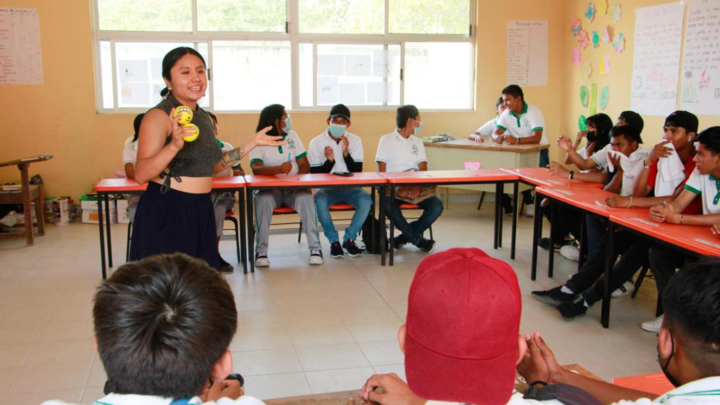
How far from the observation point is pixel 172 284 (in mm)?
1070

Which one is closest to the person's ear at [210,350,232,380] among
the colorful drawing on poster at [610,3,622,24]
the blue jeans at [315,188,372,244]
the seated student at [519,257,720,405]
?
the seated student at [519,257,720,405]

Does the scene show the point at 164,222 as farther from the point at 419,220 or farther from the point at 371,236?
the point at 419,220

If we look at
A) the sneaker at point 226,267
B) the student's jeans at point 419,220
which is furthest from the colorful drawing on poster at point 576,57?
the sneaker at point 226,267

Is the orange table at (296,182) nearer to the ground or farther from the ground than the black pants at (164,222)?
nearer to the ground

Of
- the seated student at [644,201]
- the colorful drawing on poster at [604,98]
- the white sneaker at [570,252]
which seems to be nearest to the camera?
the seated student at [644,201]

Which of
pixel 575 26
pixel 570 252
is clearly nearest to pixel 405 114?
pixel 570 252

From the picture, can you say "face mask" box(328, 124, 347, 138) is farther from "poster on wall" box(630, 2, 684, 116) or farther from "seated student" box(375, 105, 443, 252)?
"poster on wall" box(630, 2, 684, 116)

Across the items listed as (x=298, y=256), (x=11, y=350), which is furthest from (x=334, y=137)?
(x=11, y=350)

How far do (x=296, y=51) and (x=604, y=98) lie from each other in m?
3.21

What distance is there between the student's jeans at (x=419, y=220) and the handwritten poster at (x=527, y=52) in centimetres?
285

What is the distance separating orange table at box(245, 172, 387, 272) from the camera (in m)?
4.46

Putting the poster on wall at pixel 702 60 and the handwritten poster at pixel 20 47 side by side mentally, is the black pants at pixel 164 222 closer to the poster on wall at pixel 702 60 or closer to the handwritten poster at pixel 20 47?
the poster on wall at pixel 702 60

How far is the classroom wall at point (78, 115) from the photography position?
632 centimetres

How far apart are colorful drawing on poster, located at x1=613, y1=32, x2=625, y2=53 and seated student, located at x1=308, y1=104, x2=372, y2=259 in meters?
2.83
